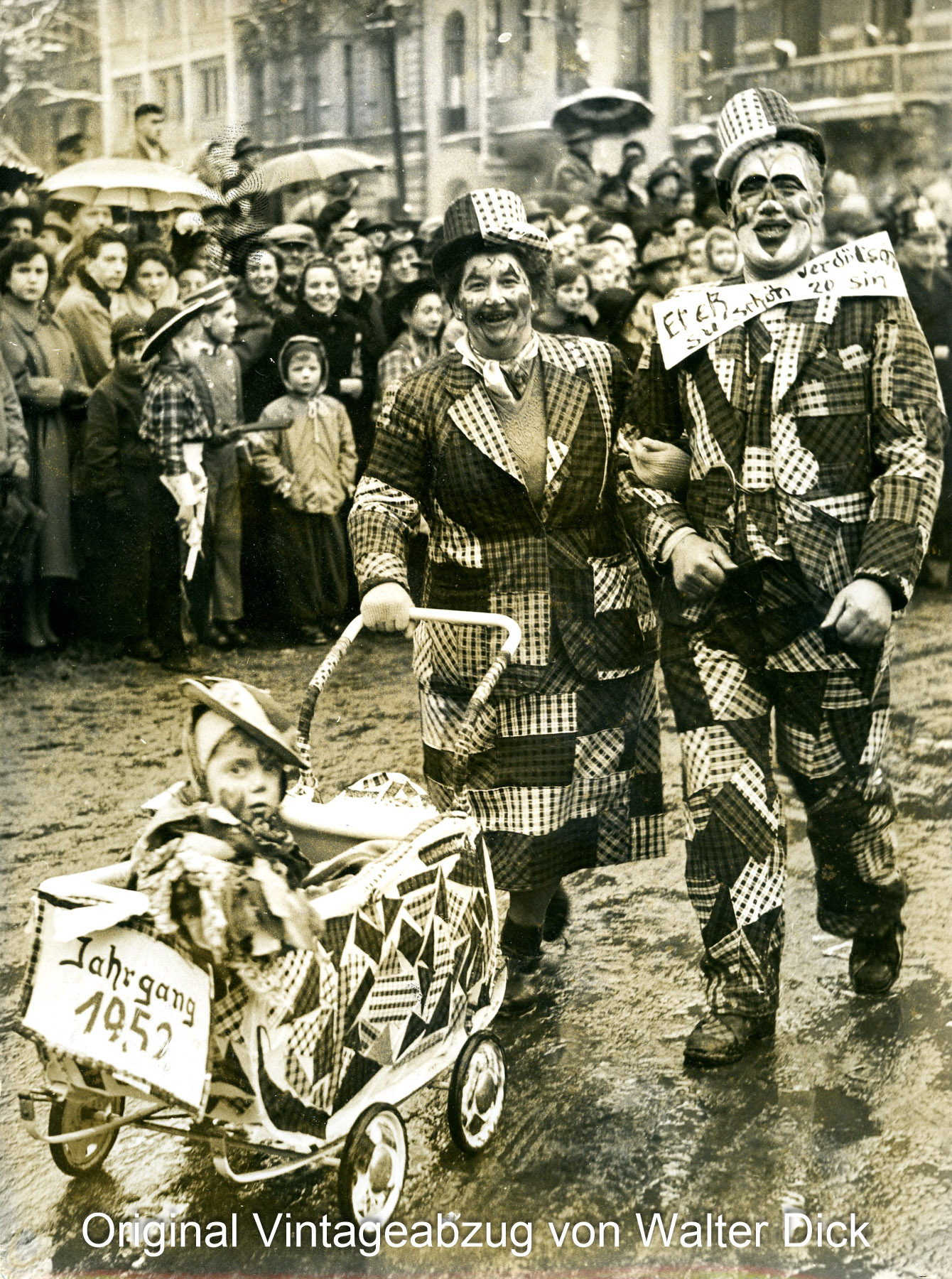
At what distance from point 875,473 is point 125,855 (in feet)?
6.32

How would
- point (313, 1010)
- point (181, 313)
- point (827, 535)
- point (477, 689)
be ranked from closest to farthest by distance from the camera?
point (313, 1010) → point (477, 689) → point (827, 535) → point (181, 313)

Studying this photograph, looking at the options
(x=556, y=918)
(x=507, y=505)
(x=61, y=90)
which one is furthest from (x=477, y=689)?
(x=61, y=90)

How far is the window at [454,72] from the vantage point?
3430 millimetres

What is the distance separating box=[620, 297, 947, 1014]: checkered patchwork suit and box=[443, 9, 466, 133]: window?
0.79 metres

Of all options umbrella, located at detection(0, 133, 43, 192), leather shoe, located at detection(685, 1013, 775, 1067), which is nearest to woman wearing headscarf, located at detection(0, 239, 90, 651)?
umbrella, located at detection(0, 133, 43, 192)

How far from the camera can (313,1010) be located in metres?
2.59

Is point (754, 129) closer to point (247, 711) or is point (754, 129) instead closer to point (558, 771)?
point (558, 771)

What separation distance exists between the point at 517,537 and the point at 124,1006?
1.47 meters

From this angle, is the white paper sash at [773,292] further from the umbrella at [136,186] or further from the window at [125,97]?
the window at [125,97]

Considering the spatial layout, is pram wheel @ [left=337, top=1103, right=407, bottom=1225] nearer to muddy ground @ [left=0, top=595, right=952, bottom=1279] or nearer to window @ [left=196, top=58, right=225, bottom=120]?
muddy ground @ [left=0, top=595, right=952, bottom=1279]

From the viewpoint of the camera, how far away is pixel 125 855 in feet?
10.5

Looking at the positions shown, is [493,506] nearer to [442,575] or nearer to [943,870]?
[442,575]

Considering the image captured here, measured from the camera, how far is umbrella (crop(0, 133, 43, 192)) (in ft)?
11.3

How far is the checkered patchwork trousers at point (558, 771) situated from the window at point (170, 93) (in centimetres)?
156
